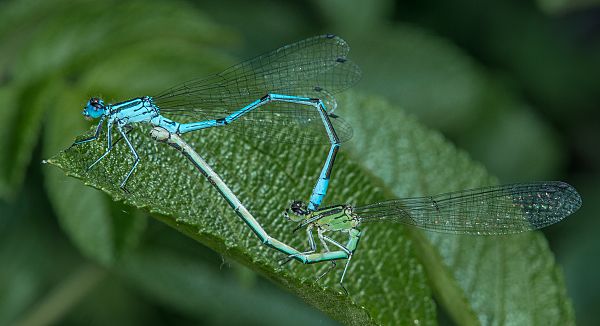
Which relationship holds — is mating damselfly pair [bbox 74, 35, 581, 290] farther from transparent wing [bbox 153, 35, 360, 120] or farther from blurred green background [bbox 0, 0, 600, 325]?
blurred green background [bbox 0, 0, 600, 325]

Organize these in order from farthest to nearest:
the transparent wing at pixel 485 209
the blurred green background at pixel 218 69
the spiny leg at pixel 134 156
→ the blurred green background at pixel 218 69 < the transparent wing at pixel 485 209 < the spiny leg at pixel 134 156

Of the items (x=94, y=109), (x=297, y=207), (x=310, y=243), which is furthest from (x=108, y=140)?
(x=310, y=243)

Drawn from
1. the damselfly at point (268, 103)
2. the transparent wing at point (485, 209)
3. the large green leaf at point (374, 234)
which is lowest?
the large green leaf at point (374, 234)

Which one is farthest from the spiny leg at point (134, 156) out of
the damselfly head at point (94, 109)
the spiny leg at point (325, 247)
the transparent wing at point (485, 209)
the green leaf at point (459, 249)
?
the green leaf at point (459, 249)

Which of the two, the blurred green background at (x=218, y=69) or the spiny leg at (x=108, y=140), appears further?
the blurred green background at (x=218, y=69)

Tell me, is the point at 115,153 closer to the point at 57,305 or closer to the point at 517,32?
the point at 57,305

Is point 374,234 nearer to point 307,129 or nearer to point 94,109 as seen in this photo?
point 307,129

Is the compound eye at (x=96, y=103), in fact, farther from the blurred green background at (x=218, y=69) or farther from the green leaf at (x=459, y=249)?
the green leaf at (x=459, y=249)
